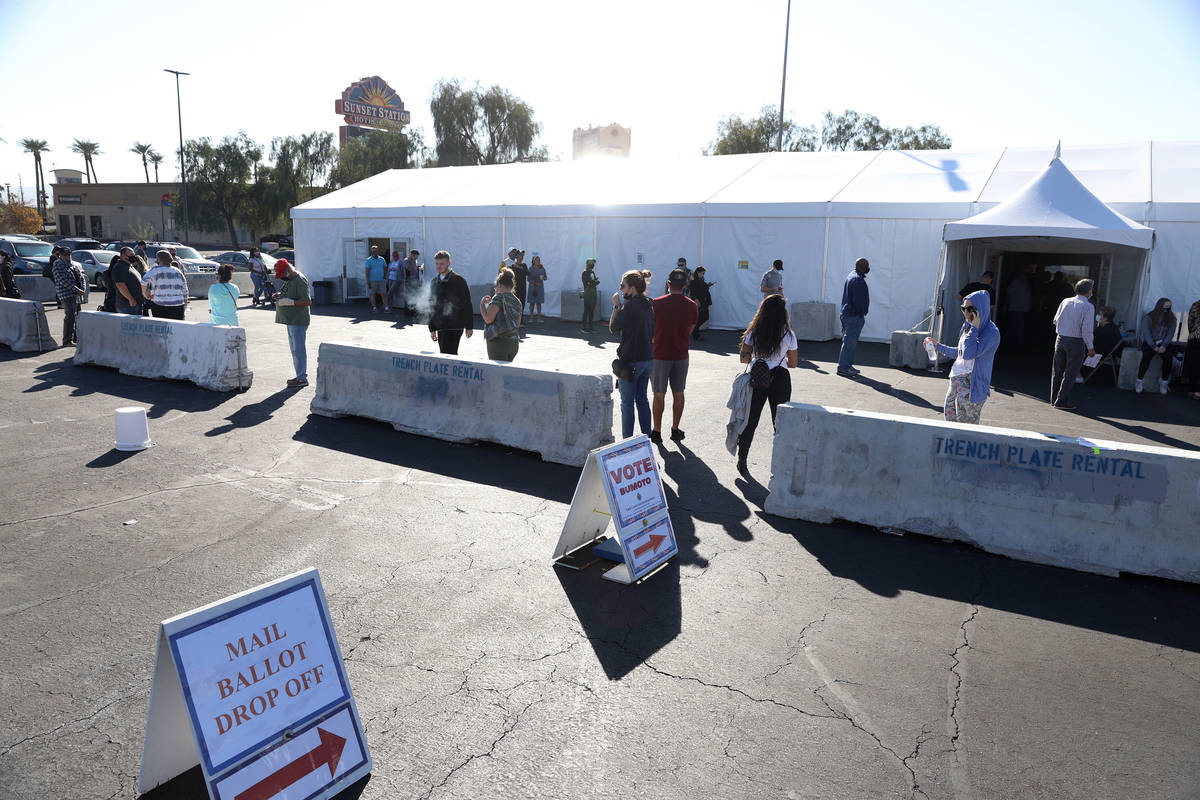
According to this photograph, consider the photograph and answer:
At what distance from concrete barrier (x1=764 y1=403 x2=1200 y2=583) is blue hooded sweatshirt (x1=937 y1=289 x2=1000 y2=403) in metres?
1.37

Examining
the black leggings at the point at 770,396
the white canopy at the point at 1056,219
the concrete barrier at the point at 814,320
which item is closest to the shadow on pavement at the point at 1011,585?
the black leggings at the point at 770,396

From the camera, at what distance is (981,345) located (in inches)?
280

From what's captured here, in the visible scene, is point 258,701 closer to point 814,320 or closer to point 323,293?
point 814,320

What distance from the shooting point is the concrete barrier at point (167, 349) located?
11.4m

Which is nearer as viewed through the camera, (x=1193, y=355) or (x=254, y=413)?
(x=254, y=413)

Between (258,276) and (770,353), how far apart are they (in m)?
21.8

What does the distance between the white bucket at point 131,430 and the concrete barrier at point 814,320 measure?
43.5ft

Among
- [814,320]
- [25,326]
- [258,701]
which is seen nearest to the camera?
[258,701]

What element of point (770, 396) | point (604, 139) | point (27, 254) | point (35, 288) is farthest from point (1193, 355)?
point (604, 139)

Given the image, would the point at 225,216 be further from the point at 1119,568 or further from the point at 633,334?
the point at 1119,568

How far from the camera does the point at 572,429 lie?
318 inches

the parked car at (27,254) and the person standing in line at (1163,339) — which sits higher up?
the parked car at (27,254)

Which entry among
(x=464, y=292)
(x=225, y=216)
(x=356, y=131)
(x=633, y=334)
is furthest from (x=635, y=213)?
(x=356, y=131)

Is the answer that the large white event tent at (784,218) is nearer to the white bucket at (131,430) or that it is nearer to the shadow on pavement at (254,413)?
the shadow on pavement at (254,413)
